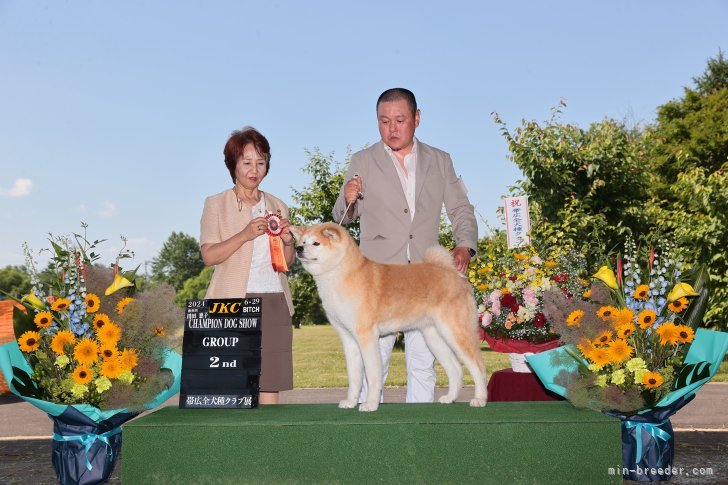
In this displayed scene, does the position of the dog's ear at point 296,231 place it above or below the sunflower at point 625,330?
above

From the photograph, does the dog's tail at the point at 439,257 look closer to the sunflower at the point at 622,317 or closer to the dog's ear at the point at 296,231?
the dog's ear at the point at 296,231

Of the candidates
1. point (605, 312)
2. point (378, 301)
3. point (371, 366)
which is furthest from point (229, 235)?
point (605, 312)

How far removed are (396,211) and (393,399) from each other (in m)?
5.45

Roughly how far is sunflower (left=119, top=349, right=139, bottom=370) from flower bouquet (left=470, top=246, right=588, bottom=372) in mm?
3250

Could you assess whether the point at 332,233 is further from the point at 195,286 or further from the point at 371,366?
the point at 195,286

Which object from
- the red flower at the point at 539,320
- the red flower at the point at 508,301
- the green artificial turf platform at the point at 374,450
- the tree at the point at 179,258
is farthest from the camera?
the tree at the point at 179,258

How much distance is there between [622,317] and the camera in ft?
14.8

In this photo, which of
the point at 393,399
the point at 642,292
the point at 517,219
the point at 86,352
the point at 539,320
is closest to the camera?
the point at 86,352

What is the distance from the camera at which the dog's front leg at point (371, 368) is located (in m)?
4.25

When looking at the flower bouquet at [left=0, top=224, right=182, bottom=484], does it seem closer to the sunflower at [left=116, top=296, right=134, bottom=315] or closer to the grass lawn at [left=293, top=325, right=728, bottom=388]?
the sunflower at [left=116, top=296, right=134, bottom=315]

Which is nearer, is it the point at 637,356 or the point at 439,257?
the point at 637,356

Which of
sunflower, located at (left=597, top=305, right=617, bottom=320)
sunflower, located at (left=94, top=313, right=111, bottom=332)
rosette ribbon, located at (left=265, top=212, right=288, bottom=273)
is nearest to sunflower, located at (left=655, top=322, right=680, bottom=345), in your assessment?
sunflower, located at (left=597, top=305, right=617, bottom=320)

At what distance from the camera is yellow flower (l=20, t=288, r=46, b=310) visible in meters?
4.61

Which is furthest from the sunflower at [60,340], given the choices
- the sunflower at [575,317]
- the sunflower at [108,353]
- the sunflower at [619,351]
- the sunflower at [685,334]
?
the sunflower at [685,334]
